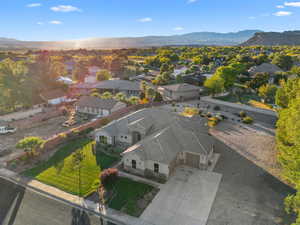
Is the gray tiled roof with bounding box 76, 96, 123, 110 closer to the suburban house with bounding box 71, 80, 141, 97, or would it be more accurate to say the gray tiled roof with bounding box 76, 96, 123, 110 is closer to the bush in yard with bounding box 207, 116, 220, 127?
the suburban house with bounding box 71, 80, 141, 97

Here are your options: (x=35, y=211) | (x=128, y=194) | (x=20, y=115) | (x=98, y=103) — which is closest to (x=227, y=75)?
(x=98, y=103)

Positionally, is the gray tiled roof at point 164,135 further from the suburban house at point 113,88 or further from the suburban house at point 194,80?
the suburban house at point 194,80

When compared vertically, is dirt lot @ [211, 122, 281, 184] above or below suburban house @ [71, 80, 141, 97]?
below

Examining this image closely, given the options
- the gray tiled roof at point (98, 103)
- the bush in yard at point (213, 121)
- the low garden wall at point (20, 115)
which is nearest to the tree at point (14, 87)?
the low garden wall at point (20, 115)

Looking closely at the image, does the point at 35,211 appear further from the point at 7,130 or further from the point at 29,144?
the point at 7,130

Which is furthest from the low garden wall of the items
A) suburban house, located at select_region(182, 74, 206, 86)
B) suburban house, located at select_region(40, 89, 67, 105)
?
suburban house, located at select_region(182, 74, 206, 86)
